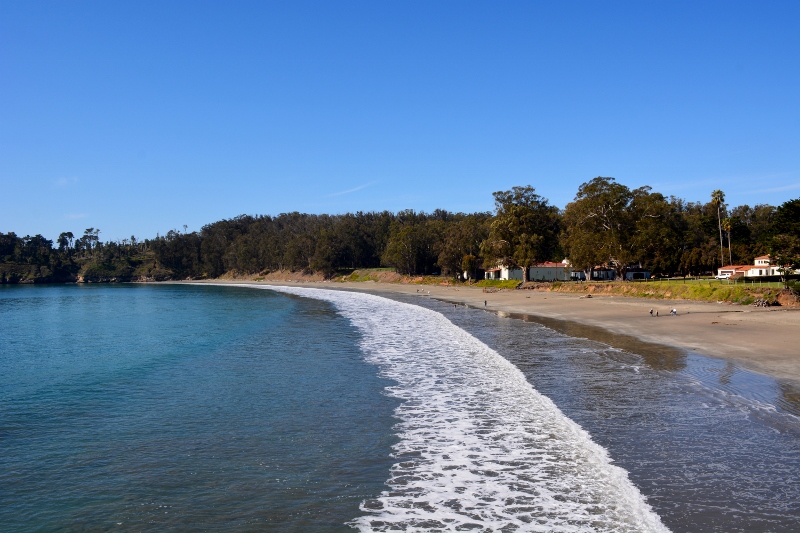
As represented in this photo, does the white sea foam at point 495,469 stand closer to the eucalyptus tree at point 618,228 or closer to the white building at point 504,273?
the eucalyptus tree at point 618,228

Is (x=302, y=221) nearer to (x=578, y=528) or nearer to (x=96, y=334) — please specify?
(x=96, y=334)

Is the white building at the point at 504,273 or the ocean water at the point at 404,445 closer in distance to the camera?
the ocean water at the point at 404,445

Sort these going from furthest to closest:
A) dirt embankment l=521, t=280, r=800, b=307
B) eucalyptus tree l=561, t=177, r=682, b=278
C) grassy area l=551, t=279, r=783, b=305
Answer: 1. eucalyptus tree l=561, t=177, r=682, b=278
2. grassy area l=551, t=279, r=783, b=305
3. dirt embankment l=521, t=280, r=800, b=307

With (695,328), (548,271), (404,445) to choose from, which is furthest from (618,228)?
(404,445)

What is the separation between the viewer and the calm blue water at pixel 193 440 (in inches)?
309

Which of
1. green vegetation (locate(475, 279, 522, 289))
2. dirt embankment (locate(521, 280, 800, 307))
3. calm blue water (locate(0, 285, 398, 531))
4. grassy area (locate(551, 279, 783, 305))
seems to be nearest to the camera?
calm blue water (locate(0, 285, 398, 531))

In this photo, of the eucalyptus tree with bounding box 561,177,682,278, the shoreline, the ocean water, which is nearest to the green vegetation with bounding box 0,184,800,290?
the eucalyptus tree with bounding box 561,177,682,278

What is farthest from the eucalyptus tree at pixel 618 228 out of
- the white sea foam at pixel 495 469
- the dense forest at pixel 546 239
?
the white sea foam at pixel 495 469

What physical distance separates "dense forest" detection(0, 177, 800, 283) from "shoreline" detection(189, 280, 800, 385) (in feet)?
31.5

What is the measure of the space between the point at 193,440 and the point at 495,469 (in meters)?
5.91

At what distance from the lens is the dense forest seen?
61.7 meters

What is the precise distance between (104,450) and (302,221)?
182663 millimetres

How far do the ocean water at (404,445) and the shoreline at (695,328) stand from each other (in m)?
1.49

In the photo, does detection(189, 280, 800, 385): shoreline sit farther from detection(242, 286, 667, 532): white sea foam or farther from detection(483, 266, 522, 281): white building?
detection(483, 266, 522, 281): white building
